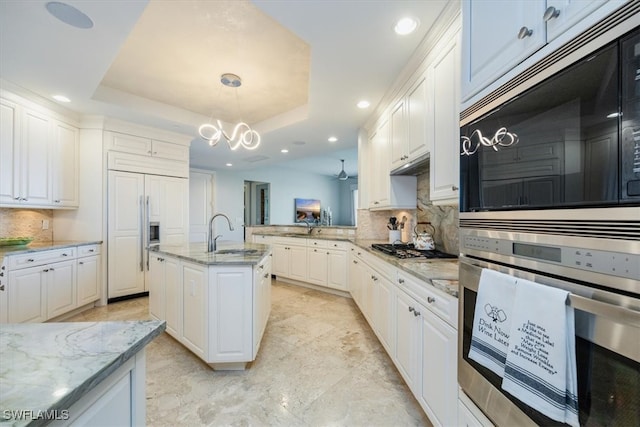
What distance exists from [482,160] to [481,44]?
448 millimetres

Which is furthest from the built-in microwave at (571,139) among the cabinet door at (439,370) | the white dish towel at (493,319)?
the cabinet door at (439,370)

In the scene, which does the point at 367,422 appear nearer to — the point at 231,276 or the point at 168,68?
the point at 231,276

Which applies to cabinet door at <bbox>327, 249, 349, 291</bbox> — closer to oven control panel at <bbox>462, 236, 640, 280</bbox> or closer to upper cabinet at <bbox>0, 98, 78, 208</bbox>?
oven control panel at <bbox>462, 236, 640, 280</bbox>

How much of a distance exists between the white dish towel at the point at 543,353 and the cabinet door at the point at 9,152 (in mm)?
4319

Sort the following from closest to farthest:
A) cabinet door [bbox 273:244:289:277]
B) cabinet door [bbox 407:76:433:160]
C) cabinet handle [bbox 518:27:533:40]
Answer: cabinet handle [bbox 518:27:533:40] < cabinet door [bbox 407:76:433:160] < cabinet door [bbox 273:244:289:277]

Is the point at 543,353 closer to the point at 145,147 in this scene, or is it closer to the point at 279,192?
the point at 145,147

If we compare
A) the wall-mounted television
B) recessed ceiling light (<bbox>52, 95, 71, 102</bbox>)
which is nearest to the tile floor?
recessed ceiling light (<bbox>52, 95, 71, 102</bbox>)

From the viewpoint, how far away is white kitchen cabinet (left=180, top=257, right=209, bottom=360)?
2121mm

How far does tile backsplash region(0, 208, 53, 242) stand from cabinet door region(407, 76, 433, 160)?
4.48 metres

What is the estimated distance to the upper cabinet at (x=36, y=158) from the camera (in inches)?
111

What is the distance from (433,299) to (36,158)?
4.29m

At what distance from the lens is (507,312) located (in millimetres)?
804

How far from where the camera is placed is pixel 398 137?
2629 mm

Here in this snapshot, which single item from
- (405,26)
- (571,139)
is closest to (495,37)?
(571,139)
